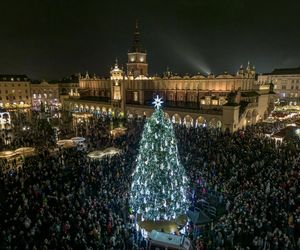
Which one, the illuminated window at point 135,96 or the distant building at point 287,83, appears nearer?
the illuminated window at point 135,96

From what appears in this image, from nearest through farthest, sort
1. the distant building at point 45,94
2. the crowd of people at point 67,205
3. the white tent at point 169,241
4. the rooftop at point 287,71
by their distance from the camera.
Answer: the white tent at point 169,241, the crowd of people at point 67,205, the rooftop at point 287,71, the distant building at point 45,94

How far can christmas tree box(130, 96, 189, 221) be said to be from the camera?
39.7 feet

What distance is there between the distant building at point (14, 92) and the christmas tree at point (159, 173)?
5972cm

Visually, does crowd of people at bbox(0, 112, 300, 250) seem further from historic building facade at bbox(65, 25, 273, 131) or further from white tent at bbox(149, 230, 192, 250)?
historic building facade at bbox(65, 25, 273, 131)

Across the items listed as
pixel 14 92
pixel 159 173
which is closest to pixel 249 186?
pixel 159 173

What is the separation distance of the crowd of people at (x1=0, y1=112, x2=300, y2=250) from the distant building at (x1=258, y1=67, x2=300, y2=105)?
47348 mm

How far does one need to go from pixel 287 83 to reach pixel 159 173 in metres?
64.1

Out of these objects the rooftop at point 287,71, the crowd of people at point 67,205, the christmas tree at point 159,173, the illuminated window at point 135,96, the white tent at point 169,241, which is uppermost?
the rooftop at point 287,71

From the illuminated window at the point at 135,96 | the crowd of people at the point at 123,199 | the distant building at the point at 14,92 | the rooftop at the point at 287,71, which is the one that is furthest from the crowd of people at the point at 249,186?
the distant building at the point at 14,92

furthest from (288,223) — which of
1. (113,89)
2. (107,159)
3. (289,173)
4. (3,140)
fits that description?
(113,89)

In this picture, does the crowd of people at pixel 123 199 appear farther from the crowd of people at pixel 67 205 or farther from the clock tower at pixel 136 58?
the clock tower at pixel 136 58

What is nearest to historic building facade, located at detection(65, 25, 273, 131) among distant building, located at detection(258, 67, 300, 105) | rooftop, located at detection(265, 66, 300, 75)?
distant building, located at detection(258, 67, 300, 105)

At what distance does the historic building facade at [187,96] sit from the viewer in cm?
3694

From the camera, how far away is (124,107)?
5025 centimetres
